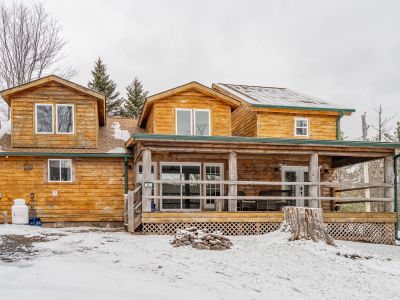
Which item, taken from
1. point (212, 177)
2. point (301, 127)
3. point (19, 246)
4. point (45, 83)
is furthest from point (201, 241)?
point (45, 83)

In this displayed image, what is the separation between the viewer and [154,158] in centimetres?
1614

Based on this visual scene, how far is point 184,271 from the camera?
6.98 metres

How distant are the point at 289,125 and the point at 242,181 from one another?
16.4 feet

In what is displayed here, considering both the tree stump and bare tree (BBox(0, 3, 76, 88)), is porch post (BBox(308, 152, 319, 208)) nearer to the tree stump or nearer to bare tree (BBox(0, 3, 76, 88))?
the tree stump

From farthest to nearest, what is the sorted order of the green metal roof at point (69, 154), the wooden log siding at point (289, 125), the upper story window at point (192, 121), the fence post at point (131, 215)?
the wooden log siding at point (289, 125) → the upper story window at point (192, 121) → the green metal roof at point (69, 154) → the fence post at point (131, 215)

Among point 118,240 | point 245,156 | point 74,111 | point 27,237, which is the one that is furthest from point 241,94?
point 27,237

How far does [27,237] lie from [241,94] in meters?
11.1

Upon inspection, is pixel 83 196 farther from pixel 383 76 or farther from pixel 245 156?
pixel 383 76

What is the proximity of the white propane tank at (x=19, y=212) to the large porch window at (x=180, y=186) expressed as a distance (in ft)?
17.0

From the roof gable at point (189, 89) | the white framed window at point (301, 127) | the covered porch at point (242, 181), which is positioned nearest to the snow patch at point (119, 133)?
the roof gable at point (189, 89)

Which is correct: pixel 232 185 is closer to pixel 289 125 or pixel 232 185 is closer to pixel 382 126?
pixel 289 125

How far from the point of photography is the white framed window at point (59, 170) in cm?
1547

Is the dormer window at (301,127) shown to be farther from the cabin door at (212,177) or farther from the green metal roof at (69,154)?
the green metal roof at (69,154)

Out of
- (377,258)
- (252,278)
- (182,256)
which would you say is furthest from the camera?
(377,258)
